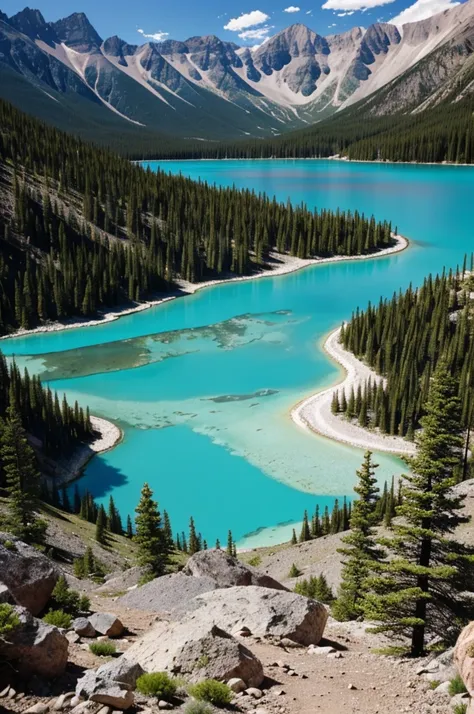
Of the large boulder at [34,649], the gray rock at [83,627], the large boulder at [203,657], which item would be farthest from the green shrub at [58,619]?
the large boulder at [34,649]

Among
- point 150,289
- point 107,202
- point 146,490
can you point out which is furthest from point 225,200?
point 146,490

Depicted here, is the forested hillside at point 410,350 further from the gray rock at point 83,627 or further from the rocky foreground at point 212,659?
the gray rock at point 83,627

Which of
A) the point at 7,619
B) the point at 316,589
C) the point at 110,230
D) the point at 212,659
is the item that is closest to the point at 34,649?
the point at 7,619

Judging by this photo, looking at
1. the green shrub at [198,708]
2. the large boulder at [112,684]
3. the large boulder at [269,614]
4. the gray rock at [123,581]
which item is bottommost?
the gray rock at [123,581]

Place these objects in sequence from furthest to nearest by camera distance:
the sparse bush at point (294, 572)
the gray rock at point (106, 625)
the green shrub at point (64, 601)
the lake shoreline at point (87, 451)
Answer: the lake shoreline at point (87, 451), the sparse bush at point (294, 572), the green shrub at point (64, 601), the gray rock at point (106, 625)

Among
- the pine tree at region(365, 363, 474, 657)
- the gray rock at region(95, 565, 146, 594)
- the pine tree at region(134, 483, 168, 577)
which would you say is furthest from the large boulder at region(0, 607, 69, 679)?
the pine tree at region(134, 483, 168, 577)

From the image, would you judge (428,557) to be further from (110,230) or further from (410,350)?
(110,230)
